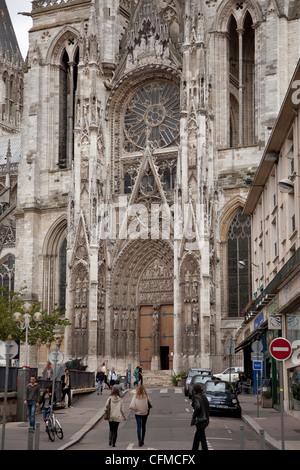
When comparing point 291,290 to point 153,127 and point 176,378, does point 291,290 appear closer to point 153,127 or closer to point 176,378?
point 176,378

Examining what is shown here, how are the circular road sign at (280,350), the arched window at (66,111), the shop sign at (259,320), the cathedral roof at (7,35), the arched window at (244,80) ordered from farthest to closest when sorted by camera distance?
the cathedral roof at (7,35) < the arched window at (66,111) < the arched window at (244,80) < the shop sign at (259,320) < the circular road sign at (280,350)

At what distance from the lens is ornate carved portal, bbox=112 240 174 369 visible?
50.3m

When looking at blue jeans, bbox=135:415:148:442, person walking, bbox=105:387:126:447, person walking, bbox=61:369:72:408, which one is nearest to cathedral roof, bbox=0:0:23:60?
person walking, bbox=61:369:72:408

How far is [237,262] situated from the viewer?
1896 inches

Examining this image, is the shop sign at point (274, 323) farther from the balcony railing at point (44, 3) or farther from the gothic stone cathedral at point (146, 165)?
the balcony railing at point (44, 3)

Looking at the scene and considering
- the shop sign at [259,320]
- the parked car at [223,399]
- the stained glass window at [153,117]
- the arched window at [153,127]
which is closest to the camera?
the parked car at [223,399]

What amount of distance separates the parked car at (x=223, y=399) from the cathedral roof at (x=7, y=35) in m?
67.7

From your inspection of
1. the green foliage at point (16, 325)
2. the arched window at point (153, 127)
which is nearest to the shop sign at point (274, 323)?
the green foliage at point (16, 325)

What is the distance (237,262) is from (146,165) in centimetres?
862

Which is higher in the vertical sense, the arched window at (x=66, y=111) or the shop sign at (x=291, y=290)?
the arched window at (x=66, y=111)

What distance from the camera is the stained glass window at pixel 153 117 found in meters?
52.4

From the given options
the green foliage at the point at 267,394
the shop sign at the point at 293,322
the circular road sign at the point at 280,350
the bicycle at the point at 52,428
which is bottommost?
the bicycle at the point at 52,428

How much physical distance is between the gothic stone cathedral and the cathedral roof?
107ft

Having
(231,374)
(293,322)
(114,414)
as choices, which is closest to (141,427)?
(114,414)
